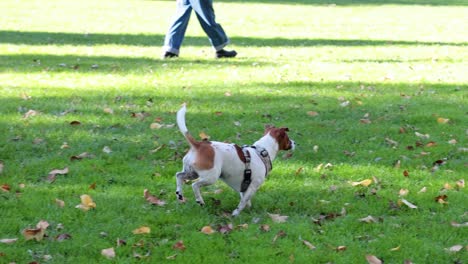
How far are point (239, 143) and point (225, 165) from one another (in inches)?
81.8

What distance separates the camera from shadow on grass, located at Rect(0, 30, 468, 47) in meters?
14.9

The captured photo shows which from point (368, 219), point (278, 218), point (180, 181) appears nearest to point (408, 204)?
point (368, 219)

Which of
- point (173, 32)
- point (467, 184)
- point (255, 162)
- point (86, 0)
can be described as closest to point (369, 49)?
point (173, 32)

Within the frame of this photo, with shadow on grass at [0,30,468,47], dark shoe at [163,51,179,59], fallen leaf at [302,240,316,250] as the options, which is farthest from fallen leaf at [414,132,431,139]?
shadow on grass at [0,30,468,47]

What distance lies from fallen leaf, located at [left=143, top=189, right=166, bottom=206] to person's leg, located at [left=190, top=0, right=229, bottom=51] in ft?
21.3

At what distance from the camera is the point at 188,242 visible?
523 cm

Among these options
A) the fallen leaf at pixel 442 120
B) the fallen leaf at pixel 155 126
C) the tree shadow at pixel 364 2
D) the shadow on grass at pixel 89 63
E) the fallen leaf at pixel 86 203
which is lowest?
the tree shadow at pixel 364 2

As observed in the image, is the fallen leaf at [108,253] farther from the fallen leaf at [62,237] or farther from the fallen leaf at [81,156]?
the fallen leaf at [81,156]

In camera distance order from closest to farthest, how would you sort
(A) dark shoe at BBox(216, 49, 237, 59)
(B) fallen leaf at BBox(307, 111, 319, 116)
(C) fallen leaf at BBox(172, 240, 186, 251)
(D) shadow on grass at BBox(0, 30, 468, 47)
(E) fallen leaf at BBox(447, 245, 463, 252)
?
(C) fallen leaf at BBox(172, 240, 186, 251), (E) fallen leaf at BBox(447, 245, 463, 252), (B) fallen leaf at BBox(307, 111, 319, 116), (A) dark shoe at BBox(216, 49, 237, 59), (D) shadow on grass at BBox(0, 30, 468, 47)

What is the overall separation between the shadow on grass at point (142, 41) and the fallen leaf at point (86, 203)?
8.90m

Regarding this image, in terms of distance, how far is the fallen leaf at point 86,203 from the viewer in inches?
229

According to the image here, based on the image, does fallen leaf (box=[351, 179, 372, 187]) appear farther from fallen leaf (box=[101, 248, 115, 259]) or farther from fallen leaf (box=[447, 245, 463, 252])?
fallen leaf (box=[101, 248, 115, 259])

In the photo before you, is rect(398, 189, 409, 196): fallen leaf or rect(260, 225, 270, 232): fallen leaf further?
rect(398, 189, 409, 196): fallen leaf

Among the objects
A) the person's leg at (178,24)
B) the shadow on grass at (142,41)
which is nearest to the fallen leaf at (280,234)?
the person's leg at (178,24)
